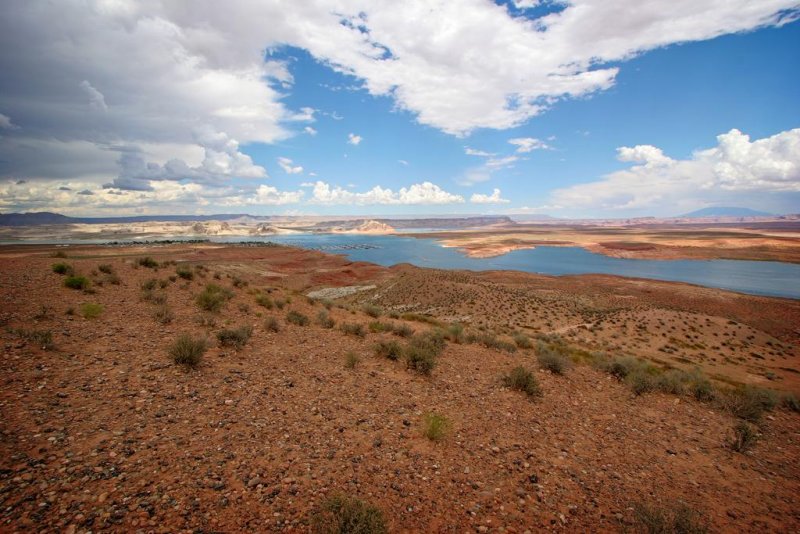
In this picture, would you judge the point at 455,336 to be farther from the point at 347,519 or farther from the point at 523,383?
the point at 347,519

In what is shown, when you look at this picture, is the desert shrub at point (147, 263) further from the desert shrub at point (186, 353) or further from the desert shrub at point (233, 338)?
the desert shrub at point (186, 353)

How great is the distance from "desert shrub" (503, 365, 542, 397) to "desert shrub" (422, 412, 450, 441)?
3102 millimetres

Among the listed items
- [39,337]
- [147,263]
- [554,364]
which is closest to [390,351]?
[554,364]

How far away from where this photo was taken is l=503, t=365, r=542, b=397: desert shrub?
30.0 feet

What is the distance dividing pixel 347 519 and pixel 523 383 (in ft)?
21.9

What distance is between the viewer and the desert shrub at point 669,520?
4.31 meters

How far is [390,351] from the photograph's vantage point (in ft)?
35.2

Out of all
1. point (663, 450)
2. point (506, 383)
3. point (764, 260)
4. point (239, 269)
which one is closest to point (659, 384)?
point (663, 450)

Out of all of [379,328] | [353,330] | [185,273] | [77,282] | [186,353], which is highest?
[77,282]

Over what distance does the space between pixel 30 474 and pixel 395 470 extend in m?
4.55

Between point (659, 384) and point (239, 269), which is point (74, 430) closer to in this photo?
point (659, 384)

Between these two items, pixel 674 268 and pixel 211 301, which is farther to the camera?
pixel 674 268

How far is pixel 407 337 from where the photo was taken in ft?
44.4

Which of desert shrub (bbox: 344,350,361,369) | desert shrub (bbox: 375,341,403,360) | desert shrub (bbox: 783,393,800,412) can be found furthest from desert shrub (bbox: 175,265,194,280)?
desert shrub (bbox: 783,393,800,412)
